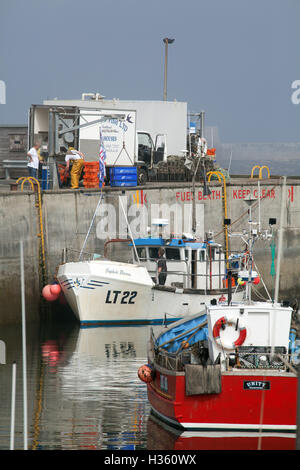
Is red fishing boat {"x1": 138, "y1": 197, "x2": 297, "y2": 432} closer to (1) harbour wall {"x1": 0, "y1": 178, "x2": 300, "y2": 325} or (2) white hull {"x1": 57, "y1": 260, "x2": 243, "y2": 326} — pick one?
(2) white hull {"x1": 57, "y1": 260, "x2": 243, "y2": 326}

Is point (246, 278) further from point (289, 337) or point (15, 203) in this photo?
point (15, 203)

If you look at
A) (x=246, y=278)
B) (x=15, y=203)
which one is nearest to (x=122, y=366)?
(x=246, y=278)

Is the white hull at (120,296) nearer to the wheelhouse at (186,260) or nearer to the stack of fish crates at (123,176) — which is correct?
the wheelhouse at (186,260)

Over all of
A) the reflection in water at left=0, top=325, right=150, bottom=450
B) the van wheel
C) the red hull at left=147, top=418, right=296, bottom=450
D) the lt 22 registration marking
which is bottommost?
the reflection in water at left=0, top=325, right=150, bottom=450

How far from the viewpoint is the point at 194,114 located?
41.2 metres

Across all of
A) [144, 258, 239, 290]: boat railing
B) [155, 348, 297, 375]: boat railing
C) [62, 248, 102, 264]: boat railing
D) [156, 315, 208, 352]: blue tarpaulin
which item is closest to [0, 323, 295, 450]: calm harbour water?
[155, 348, 297, 375]: boat railing

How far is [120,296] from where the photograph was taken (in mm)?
26047

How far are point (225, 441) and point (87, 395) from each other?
4.29 metres

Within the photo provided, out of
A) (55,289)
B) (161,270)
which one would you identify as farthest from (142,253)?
(55,289)

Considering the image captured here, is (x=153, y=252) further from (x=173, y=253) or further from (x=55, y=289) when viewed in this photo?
(x=55, y=289)

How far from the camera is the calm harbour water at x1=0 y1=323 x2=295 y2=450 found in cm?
1416

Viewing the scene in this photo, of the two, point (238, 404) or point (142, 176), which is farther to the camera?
point (142, 176)

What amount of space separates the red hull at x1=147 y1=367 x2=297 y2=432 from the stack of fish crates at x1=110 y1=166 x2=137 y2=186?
15.5 metres
